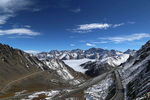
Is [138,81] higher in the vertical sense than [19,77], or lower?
lower

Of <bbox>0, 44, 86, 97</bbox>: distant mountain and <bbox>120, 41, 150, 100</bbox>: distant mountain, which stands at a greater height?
<bbox>0, 44, 86, 97</bbox>: distant mountain

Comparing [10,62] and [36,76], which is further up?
[10,62]

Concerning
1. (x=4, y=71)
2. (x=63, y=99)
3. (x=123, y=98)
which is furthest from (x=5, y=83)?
(x=123, y=98)

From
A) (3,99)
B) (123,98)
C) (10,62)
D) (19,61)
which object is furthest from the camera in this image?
(19,61)

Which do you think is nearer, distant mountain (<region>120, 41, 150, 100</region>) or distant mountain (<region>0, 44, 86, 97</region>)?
distant mountain (<region>120, 41, 150, 100</region>)

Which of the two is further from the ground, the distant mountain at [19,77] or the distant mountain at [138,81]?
the distant mountain at [19,77]

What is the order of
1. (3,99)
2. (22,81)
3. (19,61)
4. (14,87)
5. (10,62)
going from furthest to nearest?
(19,61)
(10,62)
(22,81)
(14,87)
(3,99)

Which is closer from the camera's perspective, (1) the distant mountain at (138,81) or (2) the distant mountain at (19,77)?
(1) the distant mountain at (138,81)

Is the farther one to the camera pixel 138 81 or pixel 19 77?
pixel 19 77

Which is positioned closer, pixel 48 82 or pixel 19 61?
pixel 48 82

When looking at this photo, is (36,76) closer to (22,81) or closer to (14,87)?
(22,81)

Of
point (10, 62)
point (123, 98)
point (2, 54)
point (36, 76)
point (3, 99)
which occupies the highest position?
point (2, 54)
